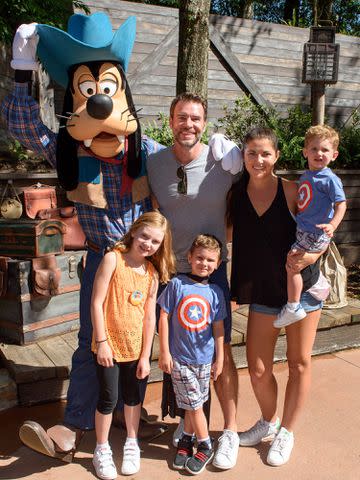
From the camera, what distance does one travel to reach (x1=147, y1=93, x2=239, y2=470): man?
246cm

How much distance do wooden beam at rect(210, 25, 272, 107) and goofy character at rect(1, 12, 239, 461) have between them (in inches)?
178

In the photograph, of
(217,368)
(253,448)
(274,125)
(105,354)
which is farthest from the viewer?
(274,125)

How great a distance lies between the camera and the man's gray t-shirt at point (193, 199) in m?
2.48

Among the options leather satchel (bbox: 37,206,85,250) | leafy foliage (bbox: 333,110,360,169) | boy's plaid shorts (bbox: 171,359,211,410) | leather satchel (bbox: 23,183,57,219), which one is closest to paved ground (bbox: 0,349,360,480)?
boy's plaid shorts (bbox: 171,359,211,410)

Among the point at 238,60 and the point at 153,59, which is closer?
the point at 153,59

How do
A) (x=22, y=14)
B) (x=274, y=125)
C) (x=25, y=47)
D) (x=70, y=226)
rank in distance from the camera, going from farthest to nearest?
(x=274, y=125)
(x=22, y=14)
(x=70, y=226)
(x=25, y=47)

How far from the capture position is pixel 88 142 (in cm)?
252

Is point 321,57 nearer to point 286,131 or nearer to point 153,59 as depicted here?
point 286,131

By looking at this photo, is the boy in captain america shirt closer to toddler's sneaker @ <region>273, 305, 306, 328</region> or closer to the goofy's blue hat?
toddler's sneaker @ <region>273, 305, 306, 328</region>

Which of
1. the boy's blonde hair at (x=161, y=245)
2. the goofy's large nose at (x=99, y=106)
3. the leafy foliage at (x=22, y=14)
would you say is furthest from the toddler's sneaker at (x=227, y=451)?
the leafy foliage at (x=22, y=14)

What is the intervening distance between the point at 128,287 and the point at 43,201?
2.17 m

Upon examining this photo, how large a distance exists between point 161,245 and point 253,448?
1159mm

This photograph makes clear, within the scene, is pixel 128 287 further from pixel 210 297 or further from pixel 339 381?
pixel 339 381

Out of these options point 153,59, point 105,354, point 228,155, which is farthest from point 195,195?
point 153,59
